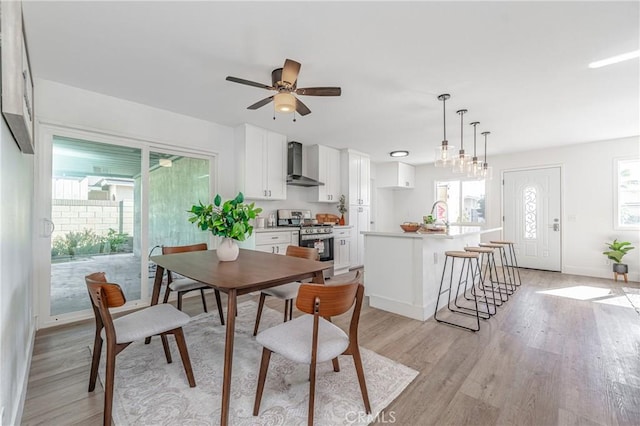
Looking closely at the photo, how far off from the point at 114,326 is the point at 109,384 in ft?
1.00

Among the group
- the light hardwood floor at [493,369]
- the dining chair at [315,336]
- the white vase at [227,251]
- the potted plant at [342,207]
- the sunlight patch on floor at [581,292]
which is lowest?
the light hardwood floor at [493,369]

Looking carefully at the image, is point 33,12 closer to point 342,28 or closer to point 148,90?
point 148,90

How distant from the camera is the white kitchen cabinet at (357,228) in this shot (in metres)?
5.64

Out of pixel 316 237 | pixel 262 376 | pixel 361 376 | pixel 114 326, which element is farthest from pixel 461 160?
pixel 114 326

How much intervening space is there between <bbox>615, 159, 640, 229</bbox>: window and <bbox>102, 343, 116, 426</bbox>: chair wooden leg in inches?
284

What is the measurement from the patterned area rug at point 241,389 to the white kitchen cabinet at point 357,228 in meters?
3.39

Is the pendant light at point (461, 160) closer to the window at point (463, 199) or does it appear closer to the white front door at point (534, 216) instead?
the white front door at point (534, 216)

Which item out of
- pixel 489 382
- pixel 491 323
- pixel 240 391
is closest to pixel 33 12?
pixel 240 391

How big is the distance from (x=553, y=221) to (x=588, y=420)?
509 cm

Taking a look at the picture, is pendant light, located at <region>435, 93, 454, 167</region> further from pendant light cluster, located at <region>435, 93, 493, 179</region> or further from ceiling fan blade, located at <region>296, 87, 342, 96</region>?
ceiling fan blade, located at <region>296, 87, 342, 96</region>

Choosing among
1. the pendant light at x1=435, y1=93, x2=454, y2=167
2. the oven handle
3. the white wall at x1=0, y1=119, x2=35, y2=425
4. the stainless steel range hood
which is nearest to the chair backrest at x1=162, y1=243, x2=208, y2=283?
the white wall at x1=0, y1=119, x2=35, y2=425

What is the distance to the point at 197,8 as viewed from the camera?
5.80ft

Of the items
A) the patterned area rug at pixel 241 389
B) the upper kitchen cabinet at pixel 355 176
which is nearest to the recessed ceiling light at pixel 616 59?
the patterned area rug at pixel 241 389

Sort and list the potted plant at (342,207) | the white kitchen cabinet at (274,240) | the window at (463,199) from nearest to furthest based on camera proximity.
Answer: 1. the white kitchen cabinet at (274,240)
2. the potted plant at (342,207)
3. the window at (463,199)
